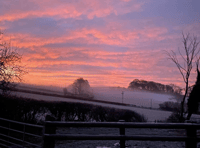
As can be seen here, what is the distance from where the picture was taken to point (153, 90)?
50.9 meters

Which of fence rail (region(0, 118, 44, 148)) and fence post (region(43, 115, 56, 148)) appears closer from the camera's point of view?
fence post (region(43, 115, 56, 148))

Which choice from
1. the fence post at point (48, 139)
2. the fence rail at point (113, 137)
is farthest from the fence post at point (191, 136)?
the fence post at point (48, 139)

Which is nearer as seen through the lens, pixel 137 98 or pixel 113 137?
pixel 113 137

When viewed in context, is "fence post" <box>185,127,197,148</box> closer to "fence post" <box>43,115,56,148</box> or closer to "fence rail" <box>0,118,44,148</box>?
"fence post" <box>43,115,56,148</box>

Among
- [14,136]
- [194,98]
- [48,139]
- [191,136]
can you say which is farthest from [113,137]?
[194,98]

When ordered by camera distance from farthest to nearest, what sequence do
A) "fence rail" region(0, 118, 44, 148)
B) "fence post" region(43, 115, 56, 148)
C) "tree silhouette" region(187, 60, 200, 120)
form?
"tree silhouette" region(187, 60, 200, 120) → "fence rail" region(0, 118, 44, 148) → "fence post" region(43, 115, 56, 148)

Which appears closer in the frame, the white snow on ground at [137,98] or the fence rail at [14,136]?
the fence rail at [14,136]

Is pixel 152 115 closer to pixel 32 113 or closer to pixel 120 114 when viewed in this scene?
pixel 120 114

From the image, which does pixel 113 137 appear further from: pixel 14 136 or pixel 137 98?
pixel 137 98

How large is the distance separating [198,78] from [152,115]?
37.7 ft

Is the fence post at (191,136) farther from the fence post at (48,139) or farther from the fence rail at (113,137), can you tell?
the fence post at (48,139)

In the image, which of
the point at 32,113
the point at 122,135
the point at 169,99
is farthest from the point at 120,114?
the point at 169,99

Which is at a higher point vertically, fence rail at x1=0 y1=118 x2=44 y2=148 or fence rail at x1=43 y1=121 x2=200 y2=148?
fence rail at x1=43 y1=121 x2=200 y2=148

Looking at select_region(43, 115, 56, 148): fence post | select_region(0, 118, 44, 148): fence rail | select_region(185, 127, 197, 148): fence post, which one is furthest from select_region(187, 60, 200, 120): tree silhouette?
select_region(43, 115, 56, 148): fence post
